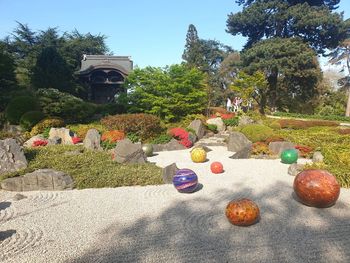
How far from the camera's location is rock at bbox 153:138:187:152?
45.4 feet

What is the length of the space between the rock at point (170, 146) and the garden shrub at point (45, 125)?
5.97 meters

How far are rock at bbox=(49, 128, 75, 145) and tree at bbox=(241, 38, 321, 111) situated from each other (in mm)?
17682

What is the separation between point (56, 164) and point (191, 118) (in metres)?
11.9

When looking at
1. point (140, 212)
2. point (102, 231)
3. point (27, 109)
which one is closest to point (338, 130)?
point (140, 212)

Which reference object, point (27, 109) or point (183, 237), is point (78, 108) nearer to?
point (27, 109)

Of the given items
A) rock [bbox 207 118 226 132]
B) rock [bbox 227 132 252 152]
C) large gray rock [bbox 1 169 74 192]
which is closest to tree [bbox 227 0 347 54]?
rock [bbox 207 118 226 132]

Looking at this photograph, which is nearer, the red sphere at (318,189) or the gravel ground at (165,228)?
the gravel ground at (165,228)

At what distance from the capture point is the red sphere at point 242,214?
4.95m

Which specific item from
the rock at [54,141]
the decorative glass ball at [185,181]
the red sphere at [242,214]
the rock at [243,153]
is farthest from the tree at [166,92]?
the red sphere at [242,214]

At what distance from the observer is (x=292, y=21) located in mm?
26734

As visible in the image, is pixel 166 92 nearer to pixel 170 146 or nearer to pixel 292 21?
pixel 170 146

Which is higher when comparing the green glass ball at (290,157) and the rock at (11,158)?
the rock at (11,158)

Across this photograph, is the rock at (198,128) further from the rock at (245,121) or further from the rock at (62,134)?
the rock at (62,134)

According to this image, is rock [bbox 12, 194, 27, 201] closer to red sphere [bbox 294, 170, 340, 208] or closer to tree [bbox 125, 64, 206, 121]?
red sphere [bbox 294, 170, 340, 208]
